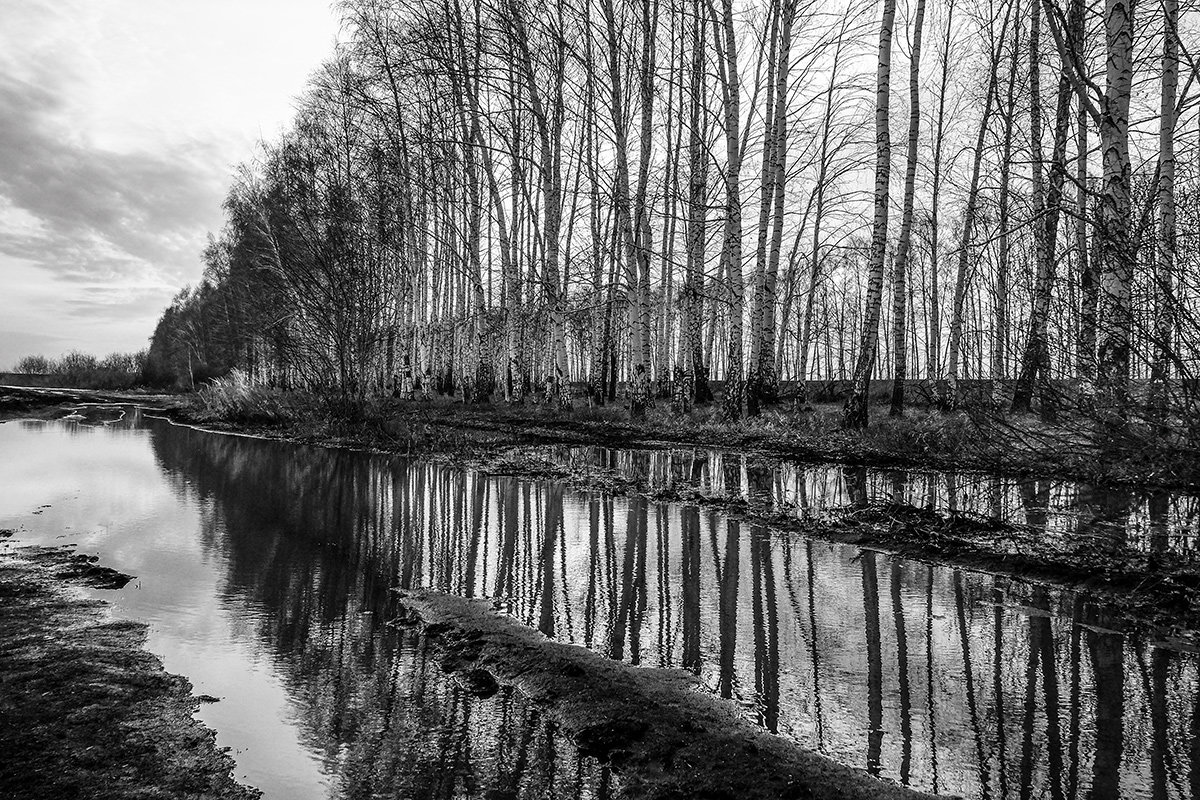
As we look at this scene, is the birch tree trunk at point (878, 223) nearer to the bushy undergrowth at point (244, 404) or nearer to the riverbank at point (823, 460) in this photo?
the riverbank at point (823, 460)

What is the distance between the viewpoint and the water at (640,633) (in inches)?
100

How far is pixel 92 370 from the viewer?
217 feet

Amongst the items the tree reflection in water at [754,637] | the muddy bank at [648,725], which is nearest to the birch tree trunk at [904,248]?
the tree reflection in water at [754,637]

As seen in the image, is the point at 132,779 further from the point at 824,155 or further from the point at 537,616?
the point at 824,155

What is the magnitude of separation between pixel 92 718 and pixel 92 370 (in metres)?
80.7

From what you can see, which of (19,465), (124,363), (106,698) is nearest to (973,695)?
(106,698)

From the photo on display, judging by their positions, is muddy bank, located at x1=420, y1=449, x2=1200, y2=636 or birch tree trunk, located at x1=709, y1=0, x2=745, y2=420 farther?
birch tree trunk, located at x1=709, y1=0, x2=745, y2=420

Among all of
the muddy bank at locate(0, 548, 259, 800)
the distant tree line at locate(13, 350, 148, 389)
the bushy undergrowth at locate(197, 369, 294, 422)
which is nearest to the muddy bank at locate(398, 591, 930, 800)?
the muddy bank at locate(0, 548, 259, 800)

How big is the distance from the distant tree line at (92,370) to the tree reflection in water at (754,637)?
234 ft

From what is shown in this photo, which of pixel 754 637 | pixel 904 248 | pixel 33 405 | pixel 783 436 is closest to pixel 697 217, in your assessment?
pixel 904 248

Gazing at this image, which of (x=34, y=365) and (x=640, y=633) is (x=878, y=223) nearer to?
(x=640, y=633)

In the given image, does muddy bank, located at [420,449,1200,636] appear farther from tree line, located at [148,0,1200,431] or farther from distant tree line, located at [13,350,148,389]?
distant tree line, located at [13,350,148,389]

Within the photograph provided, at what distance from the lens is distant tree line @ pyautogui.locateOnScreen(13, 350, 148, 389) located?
64.0m

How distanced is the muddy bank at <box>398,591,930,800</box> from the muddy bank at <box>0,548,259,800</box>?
1.19 meters
